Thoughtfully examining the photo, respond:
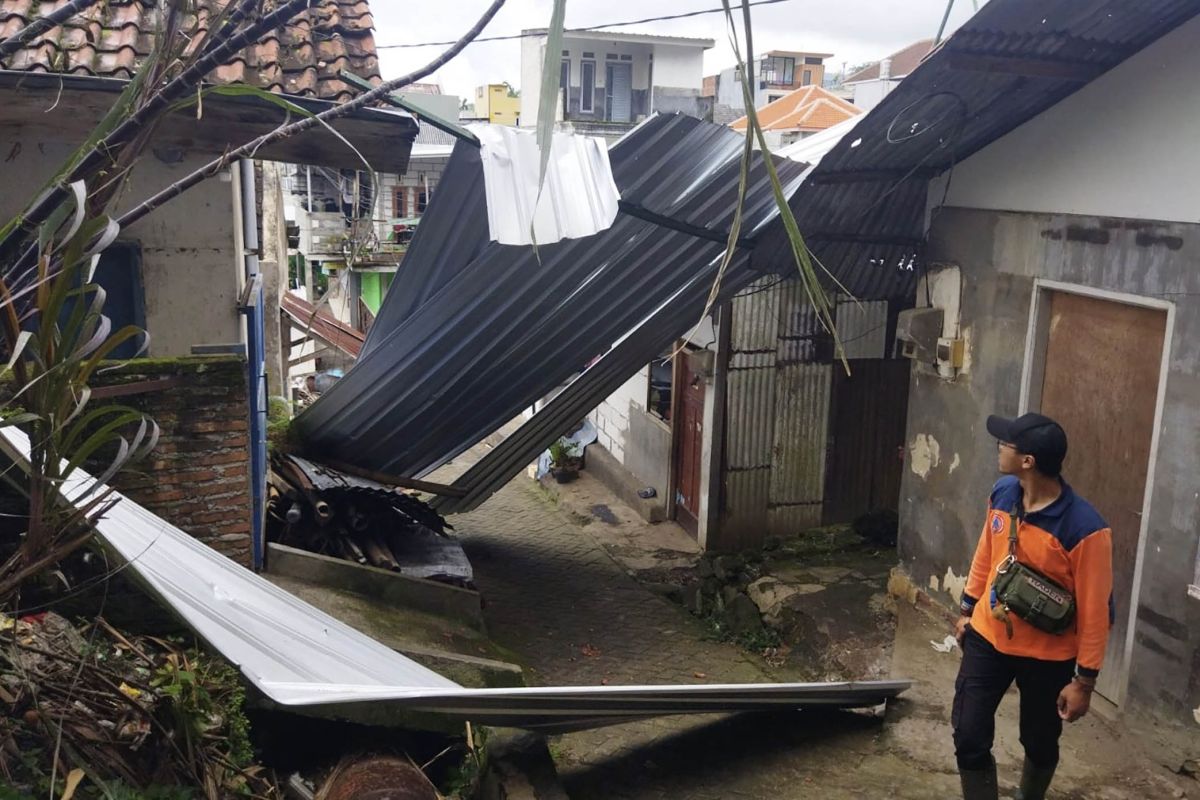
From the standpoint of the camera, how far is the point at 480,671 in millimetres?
5262

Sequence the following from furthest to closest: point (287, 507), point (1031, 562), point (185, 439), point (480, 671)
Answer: point (287, 507) → point (480, 671) → point (185, 439) → point (1031, 562)

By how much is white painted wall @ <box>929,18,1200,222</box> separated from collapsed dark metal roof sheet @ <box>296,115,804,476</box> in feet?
4.60

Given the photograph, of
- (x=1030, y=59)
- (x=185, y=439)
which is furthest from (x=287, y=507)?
(x=1030, y=59)

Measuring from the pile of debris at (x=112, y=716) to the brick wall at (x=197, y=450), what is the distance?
108cm

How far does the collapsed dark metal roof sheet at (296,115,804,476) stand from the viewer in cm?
559

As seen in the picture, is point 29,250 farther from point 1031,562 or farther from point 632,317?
point 632,317

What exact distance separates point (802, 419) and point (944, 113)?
15.0 ft

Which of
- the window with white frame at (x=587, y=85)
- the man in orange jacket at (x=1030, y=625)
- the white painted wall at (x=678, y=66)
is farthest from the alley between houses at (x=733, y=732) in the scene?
the white painted wall at (x=678, y=66)

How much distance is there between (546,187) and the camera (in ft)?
16.6

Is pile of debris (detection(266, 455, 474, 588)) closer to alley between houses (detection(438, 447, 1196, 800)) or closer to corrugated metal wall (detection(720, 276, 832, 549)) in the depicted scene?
alley between houses (detection(438, 447, 1196, 800))

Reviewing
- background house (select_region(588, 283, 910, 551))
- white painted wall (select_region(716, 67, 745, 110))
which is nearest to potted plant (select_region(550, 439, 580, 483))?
background house (select_region(588, 283, 910, 551))

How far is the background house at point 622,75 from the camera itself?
30.2 m

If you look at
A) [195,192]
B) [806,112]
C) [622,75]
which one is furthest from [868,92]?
[195,192]

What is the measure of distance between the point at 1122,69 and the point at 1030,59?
21.7 inches
